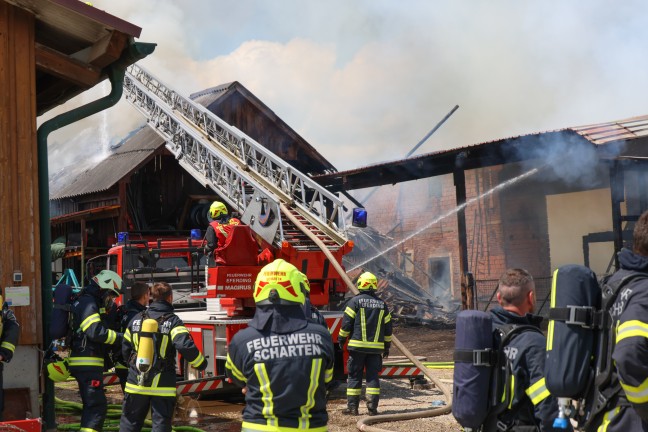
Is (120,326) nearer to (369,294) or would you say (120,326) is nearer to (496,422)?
(369,294)

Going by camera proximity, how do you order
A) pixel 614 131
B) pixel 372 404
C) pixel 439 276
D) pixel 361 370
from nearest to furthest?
pixel 372 404
pixel 361 370
pixel 614 131
pixel 439 276

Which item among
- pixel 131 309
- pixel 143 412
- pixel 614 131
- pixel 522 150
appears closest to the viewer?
pixel 143 412

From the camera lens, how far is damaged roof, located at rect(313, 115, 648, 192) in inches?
496

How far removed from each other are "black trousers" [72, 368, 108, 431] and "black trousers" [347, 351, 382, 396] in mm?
3092

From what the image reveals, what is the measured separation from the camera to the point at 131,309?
6.81m

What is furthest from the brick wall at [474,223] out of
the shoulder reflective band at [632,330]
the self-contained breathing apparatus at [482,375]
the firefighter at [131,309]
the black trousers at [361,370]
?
the shoulder reflective band at [632,330]

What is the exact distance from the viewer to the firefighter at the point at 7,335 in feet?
18.5

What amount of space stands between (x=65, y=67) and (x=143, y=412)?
3334mm

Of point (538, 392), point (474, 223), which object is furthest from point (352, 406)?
point (474, 223)

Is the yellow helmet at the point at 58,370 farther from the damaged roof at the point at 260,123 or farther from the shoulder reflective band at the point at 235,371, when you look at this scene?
the damaged roof at the point at 260,123

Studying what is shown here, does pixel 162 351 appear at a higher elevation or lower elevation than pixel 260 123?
lower

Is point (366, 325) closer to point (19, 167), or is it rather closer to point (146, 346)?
point (146, 346)

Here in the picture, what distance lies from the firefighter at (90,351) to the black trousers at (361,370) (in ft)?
10.1

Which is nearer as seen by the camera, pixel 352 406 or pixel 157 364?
pixel 157 364
